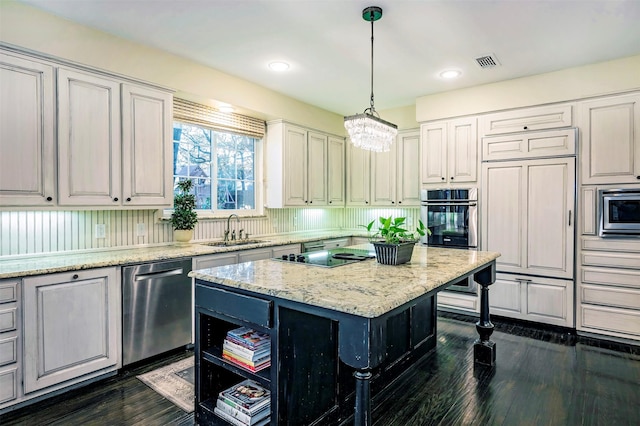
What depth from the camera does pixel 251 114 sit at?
4293mm

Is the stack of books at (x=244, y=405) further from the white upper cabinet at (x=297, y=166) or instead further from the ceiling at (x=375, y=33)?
the white upper cabinet at (x=297, y=166)

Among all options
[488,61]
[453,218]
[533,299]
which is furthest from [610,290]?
[488,61]

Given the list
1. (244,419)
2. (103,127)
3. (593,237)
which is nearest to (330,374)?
(244,419)

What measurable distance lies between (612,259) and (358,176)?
3.17m

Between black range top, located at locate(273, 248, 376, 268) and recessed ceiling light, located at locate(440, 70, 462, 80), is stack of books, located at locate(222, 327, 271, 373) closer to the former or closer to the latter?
black range top, located at locate(273, 248, 376, 268)

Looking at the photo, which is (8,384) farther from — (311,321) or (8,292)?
(311,321)

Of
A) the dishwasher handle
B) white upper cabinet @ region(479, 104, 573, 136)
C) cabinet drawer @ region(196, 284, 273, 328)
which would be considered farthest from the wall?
cabinet drawer @ region(196, 284, 273, 328)

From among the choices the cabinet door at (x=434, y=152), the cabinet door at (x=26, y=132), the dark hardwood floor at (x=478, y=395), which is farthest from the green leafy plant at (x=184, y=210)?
the cabinet door at (x=434, y=152)

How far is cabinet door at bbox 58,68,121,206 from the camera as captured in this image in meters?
2.62

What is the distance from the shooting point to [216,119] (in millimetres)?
4031

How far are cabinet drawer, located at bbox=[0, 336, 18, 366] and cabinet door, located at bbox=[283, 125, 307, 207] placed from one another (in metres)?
2.91

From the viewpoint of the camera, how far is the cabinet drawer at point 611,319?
332 centimetres

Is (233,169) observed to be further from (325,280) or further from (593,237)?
(593,237)

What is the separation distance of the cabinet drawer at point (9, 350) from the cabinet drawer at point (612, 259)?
4693mm
